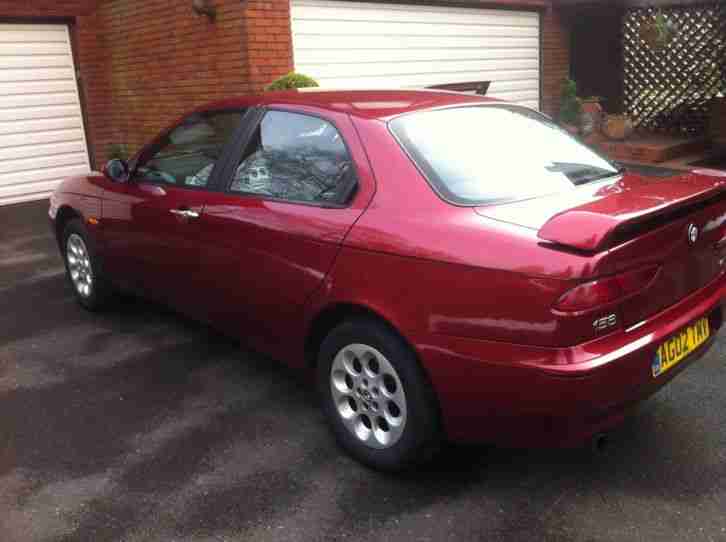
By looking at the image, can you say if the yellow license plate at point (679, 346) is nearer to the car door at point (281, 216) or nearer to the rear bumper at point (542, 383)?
the rear bumper at point (542, 383)

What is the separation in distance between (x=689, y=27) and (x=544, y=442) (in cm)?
980

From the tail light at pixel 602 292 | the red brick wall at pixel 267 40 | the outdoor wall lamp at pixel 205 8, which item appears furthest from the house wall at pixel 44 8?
the tail light at pixel 602 292

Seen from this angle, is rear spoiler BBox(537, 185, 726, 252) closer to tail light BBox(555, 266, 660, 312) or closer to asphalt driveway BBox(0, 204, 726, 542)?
tail light BBox(555, 266, 660, 312)

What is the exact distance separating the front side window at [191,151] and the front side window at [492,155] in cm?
116

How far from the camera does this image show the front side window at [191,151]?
4.01 metres

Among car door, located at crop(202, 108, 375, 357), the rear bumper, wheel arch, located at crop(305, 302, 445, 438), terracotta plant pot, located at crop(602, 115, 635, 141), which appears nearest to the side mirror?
car door, located at crop(202, 108, 375, 357)

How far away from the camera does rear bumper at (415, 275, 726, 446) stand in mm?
2533

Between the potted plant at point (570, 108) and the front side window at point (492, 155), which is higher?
the front side window at point (492, 155)

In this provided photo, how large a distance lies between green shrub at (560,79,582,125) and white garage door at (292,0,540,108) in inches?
21.2

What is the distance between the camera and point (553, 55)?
37.6ft

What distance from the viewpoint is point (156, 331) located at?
5.06 m

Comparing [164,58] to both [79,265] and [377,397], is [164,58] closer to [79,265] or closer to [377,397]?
[79,265]

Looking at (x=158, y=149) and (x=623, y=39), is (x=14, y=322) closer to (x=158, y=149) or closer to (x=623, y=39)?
(x=158, y=149)

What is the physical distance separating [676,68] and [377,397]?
31.7 feet
